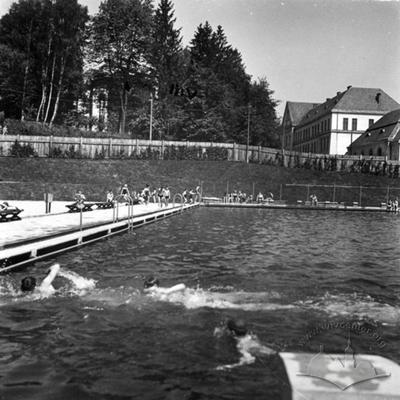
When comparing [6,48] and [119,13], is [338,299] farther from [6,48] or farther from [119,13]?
[119,13]

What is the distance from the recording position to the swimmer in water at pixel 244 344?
17.0 ft

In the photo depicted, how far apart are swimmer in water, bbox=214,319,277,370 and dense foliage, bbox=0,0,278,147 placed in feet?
148

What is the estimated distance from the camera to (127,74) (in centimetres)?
5978

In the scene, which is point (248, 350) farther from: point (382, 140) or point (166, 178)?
point (382, 140)

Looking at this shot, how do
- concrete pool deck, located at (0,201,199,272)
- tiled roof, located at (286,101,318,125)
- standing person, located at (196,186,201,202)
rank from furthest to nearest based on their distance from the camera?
tiled roof, located at (286,101,318,125) → standing person, located at (196,186,201,202) → concrete pool deck, located at (0,201,199,272)

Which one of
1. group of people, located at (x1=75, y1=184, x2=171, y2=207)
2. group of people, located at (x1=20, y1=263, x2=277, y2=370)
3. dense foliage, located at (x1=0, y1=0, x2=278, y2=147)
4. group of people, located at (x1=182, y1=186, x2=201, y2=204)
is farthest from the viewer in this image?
dense foliage, located at (x1=0, y1=0, x2=278, y2=147)

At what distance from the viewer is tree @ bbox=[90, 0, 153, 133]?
56906 mm

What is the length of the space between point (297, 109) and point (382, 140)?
38.7m

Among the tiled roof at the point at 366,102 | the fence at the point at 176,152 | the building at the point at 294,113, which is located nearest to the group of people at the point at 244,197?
the fence at the point at 176,152

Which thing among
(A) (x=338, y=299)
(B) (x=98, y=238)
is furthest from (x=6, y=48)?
(A) (x=338, y=299)
